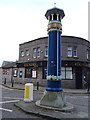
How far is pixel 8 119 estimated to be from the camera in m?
6.16

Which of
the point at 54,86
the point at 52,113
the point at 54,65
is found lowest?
the point at 52,113

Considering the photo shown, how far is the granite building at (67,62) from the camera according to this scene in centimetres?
2272

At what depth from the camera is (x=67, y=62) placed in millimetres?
22656

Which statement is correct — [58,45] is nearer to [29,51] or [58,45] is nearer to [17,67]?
[29,51]

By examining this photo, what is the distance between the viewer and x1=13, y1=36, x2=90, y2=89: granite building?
22719 mm

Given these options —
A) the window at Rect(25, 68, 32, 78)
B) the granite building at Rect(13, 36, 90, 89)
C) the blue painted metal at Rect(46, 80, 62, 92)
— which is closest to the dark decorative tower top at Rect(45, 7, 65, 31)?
the blue painted metal at Rect(46, 80, 62, 92)

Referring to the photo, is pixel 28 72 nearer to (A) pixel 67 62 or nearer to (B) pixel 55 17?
(A) pixel 67 62

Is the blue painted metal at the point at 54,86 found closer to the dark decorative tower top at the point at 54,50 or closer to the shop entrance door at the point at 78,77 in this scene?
the dark decorative tower top at the point at 54,50

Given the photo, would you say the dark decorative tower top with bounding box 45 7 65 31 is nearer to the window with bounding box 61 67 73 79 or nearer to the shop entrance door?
the window with bounding box 61 67 73 79

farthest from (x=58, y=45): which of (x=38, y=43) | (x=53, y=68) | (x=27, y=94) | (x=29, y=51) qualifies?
(x=29, y=51)

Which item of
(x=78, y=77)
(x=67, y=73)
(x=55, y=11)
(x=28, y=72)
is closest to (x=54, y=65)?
(x=55, y=11)

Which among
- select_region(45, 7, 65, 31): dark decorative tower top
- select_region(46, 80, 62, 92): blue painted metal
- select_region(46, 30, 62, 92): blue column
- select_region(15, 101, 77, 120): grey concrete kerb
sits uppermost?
select_region(45, 7, 65, 31): dark decorative tower top

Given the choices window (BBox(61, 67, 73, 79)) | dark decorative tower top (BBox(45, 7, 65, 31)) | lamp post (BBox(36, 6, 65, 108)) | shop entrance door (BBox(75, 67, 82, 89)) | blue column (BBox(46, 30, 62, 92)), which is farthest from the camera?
shop entrance door (BBox(75, 67, 82, 89))

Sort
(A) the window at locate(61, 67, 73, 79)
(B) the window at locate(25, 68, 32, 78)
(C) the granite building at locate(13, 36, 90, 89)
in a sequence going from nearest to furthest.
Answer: (C) the granite building at locate(13, 36, 90, 89)
(A) the window at locate(61, 67, 73, 79)
(B) the window at locate(25, 68, 32, 78)
